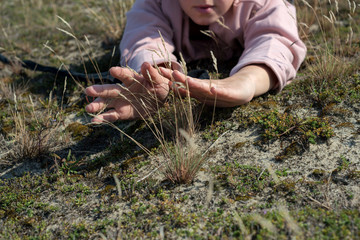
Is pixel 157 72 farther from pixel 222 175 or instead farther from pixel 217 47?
pixel 217 47

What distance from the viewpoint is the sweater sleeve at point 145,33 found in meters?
3.24

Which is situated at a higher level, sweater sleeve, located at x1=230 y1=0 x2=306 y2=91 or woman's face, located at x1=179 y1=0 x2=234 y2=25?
woman's face, located at x1=179 y1=0 x2=234 y2=25

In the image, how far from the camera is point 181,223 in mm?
2045

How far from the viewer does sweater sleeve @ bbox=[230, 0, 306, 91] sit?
291 centimetres

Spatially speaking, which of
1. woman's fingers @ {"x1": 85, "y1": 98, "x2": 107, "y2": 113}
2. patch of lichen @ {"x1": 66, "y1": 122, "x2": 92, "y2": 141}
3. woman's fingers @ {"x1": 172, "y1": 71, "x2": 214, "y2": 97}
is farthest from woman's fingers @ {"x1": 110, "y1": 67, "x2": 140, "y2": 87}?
patch of lichen @ {"x1": 66, "y1": 122, "x2": 92, "y2": 141}

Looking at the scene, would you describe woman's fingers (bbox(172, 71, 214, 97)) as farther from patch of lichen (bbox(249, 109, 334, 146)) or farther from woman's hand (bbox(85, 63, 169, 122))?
patch of lichen (bbox(249, 109, 334, 146))

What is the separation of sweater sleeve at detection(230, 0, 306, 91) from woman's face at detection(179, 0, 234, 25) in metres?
0.31

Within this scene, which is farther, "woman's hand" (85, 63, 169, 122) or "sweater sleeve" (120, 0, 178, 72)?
"sweater sleeve" (120, 0, 178, 72)

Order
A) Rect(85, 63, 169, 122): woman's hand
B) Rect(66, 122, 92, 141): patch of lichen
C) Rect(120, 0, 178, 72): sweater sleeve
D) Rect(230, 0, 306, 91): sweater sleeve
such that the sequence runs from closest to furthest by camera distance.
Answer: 1. Rect(85, 63, 169, 122): woman's hand
2. Rect(230, 0, 306, 91): sweater sleeve
3. Rect(66, 122, 92, 141): patch of lichen
4. Rect(120, 0, 178, 72): sweater sleeve

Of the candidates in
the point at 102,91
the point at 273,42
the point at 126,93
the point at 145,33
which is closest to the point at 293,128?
the point at 273,42

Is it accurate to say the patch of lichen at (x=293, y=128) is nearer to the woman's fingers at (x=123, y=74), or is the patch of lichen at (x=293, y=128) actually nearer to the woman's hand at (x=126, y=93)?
the woman's hand at (x=126, y=93)

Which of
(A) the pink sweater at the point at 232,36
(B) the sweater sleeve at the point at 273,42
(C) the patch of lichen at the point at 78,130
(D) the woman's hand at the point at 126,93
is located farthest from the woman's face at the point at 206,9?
(C) the patch of lichen at the point at 78,130

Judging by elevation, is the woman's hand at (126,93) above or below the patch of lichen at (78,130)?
above

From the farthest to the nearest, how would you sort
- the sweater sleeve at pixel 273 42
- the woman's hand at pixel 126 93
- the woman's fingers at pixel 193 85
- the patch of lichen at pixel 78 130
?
the patch of lichen at pixel 78 130 → the sweater sleeve at pixel 273 42 → the woman's hand at pixel 126 93 → the woman's fingers at pixel 193 85
